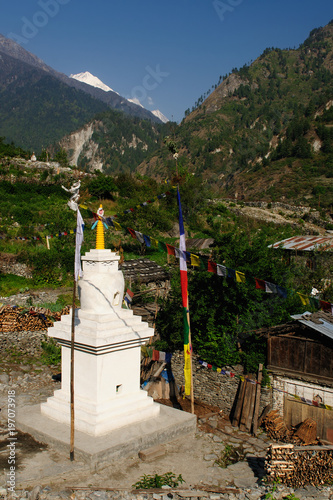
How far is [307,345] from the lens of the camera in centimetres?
1040

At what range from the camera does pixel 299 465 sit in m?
6.49

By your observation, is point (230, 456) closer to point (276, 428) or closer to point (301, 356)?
point (276, 428)

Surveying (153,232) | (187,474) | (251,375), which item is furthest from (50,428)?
(153,232)

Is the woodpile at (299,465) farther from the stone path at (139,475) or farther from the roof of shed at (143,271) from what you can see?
the roof of shed at (143,271)

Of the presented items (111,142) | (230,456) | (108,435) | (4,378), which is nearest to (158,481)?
(108,435)

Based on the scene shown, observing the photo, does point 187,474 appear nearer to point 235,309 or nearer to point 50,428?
point 50,428

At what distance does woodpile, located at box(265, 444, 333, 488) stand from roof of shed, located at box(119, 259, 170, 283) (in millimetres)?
12177

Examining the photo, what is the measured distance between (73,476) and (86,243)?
22.6 meters

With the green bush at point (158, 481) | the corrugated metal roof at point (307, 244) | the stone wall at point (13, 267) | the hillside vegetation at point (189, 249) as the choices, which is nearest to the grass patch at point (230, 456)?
the green bush at point (158, 481)

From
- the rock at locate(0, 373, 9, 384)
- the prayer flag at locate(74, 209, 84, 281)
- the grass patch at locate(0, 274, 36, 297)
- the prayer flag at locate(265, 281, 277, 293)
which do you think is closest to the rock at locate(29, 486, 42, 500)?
the prayer flag at locate(74, 209, 84, 281)

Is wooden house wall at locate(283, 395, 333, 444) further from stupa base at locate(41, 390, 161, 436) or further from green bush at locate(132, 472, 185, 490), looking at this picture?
green bush at locate(132, 472, 185, 490)

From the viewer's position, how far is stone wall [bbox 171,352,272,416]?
11289 millimetres

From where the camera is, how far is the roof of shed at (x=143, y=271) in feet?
61.5

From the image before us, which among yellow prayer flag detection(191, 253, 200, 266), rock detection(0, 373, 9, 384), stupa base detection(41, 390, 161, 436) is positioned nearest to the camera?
stupa base detection(41, 390, 161, 436)
